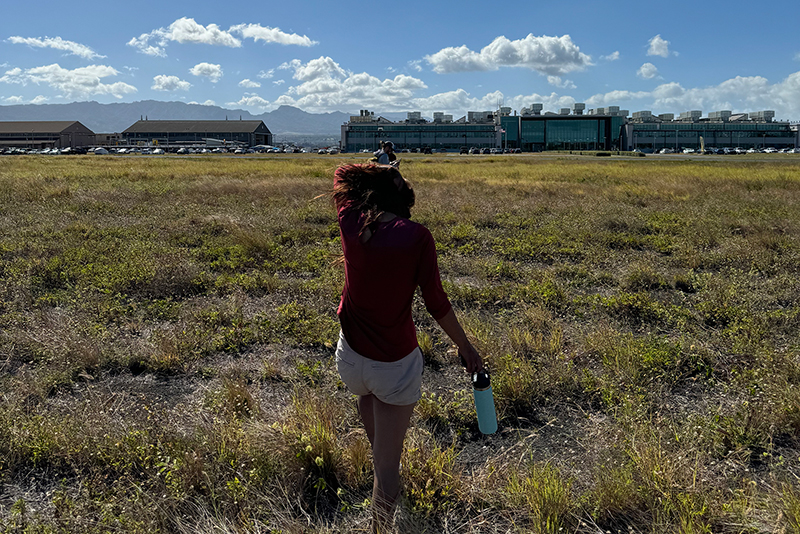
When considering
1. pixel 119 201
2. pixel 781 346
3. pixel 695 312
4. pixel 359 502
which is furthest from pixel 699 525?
pixel 119 201

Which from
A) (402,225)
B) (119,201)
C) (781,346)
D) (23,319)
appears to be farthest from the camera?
(119,201)

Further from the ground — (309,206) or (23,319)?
(309,206)

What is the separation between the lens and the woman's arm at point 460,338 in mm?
2779

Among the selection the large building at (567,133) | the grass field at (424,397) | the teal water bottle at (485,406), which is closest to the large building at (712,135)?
the large building at (567,133)

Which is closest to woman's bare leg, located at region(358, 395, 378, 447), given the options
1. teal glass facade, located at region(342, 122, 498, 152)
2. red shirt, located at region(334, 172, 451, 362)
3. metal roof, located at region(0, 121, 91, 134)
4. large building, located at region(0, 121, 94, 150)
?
red shirt, located at region(334, 172, 451, 362)

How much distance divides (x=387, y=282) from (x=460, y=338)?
51 cm

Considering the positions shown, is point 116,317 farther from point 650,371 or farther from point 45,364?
point 650,371

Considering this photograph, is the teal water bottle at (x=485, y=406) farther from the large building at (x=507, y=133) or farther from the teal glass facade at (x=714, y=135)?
the teal glass facade at (x=714, y=135)

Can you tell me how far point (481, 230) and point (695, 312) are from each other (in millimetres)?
6973

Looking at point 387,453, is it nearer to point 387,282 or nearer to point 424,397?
point 387,282

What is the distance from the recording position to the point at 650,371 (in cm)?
Answer: 522

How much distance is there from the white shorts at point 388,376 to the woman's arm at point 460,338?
0.74ft

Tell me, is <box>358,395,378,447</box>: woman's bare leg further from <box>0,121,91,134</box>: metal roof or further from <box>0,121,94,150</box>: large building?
<box>0,121,91,134</box>: metal roof

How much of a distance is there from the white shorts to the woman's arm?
0.74ft
